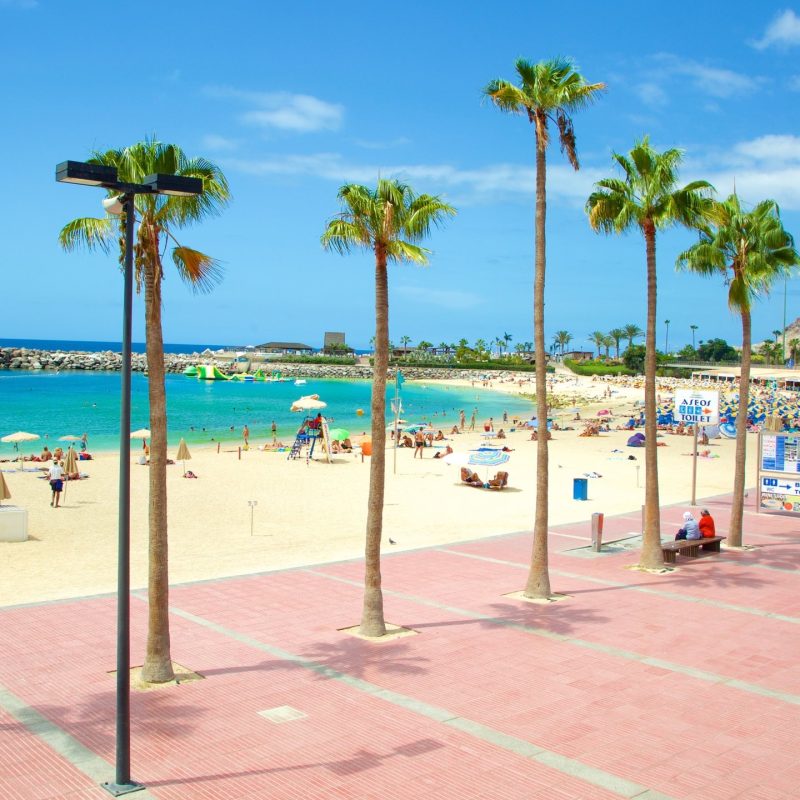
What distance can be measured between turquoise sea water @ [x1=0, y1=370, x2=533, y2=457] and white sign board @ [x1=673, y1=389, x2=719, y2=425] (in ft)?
97.4

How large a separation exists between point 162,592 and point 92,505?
15.6 meters

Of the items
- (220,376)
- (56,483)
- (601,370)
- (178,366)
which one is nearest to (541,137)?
(56,483)

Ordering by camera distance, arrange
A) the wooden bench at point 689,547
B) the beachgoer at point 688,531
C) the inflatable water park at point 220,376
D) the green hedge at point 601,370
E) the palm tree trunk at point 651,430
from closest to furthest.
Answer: the palm tree trunk at point 651,430 < the wooden bench at point 689,547 < the beachgoer at point 688,531 < the inflatable water park at point 220,376 < the green hedge at point 601,370

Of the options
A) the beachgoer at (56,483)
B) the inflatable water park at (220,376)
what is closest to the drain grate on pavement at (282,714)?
the beachgoer at (56,483)

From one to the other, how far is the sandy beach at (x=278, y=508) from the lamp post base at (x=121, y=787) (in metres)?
7.13

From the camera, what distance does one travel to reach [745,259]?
17.4m

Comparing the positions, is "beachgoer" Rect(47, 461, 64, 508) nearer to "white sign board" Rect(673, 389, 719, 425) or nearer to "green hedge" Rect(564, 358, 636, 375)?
"white sign board" Rect(673, 389, 719, 425)

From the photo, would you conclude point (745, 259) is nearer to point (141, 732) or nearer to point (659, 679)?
point (659, 679)

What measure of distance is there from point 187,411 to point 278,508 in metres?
52.4

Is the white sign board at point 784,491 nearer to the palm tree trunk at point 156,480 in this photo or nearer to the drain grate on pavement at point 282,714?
the drain grate on pavement at point 282,714

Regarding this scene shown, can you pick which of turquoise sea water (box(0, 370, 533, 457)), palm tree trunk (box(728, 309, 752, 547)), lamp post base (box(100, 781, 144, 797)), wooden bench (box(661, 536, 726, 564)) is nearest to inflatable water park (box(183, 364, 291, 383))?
turquoise sea water (box(0, 370, 533, 457))

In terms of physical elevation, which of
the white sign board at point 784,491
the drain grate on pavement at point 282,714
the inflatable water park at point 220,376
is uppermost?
the inflatable water park at point 220,376

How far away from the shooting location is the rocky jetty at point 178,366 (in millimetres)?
147000

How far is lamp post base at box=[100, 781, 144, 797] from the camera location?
707cm
